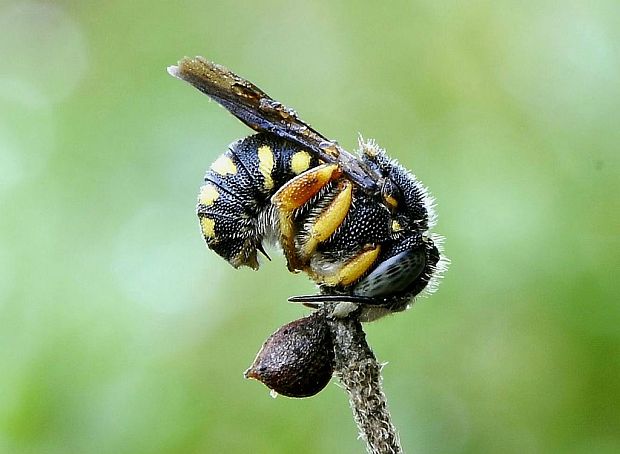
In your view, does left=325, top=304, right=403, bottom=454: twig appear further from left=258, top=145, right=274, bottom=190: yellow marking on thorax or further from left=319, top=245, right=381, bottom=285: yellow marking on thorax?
left=258, top=145, right=274, bottom=190: yellow marking on thorax

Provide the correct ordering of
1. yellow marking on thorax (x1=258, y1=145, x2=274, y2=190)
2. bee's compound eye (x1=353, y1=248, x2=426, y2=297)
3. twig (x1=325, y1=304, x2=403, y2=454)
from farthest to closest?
yellow marking on thorax (x1=258, y1=145, x2=274, y2=190)
bee's compound eye (x1=353, y1=248, x2=426, y2=297)
twig (x1=325, y1=304, x2=403, y2=454)

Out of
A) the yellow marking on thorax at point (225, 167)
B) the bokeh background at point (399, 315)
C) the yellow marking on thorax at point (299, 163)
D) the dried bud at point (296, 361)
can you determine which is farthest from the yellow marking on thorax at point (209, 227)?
the bokeh background at point (399, 315)

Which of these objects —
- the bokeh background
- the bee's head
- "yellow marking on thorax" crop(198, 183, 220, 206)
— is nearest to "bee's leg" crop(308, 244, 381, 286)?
the bee's head

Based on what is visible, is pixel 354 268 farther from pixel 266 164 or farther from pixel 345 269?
pixel 266 164

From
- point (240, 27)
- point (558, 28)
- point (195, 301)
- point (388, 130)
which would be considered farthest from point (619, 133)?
point (240, 27)

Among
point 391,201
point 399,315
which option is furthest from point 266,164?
point 399,315

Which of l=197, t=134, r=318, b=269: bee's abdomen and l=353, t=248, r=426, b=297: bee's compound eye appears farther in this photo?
l=197, t=134, r=318, b=269: bee's abdomen
